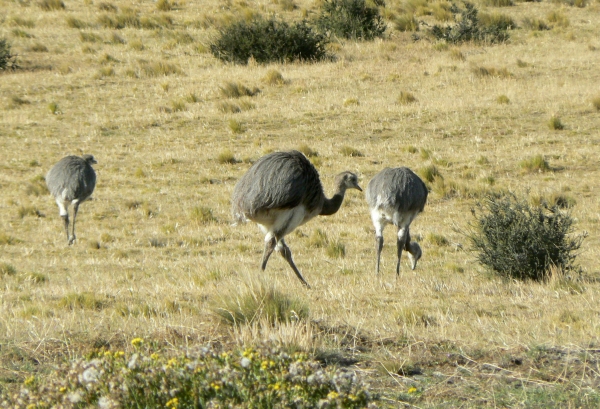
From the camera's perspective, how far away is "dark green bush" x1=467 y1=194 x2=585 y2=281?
1048cm

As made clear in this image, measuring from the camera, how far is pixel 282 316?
21.0ft

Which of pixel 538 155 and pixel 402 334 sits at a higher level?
pixel 402 334

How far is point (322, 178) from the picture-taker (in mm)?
17109

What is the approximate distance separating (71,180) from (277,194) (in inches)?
250

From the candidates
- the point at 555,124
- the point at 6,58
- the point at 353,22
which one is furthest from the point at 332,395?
the point at 353,22

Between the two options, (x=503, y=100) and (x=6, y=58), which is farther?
(x=6, y=58)

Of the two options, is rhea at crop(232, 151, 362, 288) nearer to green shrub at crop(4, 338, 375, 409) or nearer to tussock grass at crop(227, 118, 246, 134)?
green shrub at crop(4, 338, 375, 409)

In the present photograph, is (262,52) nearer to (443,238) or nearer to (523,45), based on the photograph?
(523,45)

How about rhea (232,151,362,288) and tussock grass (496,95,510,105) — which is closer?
rhea (232,151,362,288)

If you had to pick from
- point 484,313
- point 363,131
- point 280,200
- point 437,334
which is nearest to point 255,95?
point 363,131

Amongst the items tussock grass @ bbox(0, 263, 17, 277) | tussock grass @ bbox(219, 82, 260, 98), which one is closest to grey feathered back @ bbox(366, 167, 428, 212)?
tussock grass @ bbox(0, 263, 17, 277)

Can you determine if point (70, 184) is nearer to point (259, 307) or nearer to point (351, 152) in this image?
point (351, 152)

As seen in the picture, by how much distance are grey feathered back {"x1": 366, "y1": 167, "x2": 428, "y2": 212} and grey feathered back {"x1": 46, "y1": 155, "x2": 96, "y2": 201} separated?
5.57 m

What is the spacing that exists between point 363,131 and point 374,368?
14.6 metres
